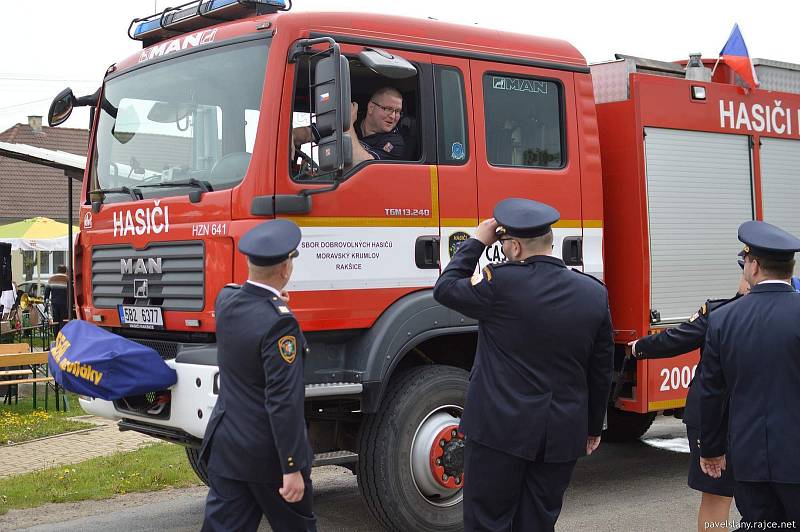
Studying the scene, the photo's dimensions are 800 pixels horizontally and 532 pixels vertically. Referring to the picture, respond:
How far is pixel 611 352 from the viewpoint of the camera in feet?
14.3

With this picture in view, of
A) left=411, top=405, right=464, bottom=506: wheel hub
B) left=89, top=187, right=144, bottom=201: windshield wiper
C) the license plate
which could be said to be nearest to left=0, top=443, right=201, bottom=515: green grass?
the license plate

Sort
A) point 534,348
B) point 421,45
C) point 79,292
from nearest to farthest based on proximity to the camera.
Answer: point 534,348 → point 421,45 → point 79,292

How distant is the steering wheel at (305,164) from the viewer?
554 cm

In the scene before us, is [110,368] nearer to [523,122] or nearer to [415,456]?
[415,456]

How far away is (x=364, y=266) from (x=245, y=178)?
2.77ft

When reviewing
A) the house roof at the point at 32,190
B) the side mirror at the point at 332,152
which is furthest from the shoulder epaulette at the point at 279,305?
the house roof at the point at 32,190

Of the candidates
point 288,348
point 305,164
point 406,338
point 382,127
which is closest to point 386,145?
point 382,127

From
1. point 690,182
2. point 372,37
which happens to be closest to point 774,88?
point 690,182

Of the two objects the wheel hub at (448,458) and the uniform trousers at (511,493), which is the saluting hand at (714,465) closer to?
the uniform trousers at (511,493)

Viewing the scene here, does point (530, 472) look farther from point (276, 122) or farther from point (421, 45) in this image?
point (421, 45)

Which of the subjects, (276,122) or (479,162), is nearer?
(276,122)

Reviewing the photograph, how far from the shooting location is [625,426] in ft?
30.4

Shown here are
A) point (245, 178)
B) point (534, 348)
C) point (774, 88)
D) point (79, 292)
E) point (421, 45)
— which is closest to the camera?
point (534, 348)

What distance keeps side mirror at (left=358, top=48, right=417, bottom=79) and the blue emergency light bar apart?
0.84m
